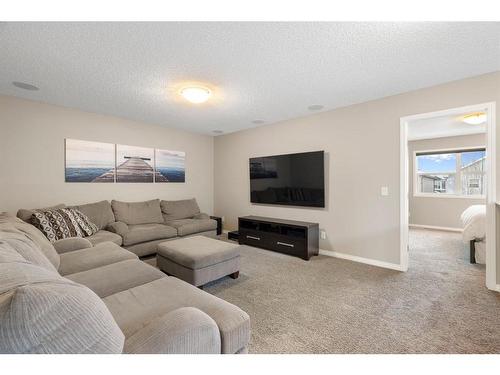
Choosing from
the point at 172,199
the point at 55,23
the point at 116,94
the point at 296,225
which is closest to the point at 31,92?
the point at 116,94

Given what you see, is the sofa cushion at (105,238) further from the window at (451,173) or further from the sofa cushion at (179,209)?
the window at (451,173)

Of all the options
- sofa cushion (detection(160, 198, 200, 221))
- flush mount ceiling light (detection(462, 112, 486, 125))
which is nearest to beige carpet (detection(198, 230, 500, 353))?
sofa cushion (detection(160, 198, 200, 221))

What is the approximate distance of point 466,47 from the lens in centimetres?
196

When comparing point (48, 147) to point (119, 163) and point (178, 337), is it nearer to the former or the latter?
point (119, 163)

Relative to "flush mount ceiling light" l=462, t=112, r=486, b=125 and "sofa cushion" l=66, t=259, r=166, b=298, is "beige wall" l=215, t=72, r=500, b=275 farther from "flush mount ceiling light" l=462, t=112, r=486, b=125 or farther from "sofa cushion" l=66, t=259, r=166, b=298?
"sofa cushion" l=66, t=259, r=166, b=298

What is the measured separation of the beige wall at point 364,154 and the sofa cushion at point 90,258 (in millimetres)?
2778

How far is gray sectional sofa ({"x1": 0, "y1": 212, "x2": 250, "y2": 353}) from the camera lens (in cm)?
61

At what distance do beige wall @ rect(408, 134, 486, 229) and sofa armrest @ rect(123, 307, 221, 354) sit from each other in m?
6.60

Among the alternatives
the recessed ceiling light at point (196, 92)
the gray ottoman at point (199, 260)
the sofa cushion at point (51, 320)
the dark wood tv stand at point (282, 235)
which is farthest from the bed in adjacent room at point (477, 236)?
the sofa cushion at point (51, 320)

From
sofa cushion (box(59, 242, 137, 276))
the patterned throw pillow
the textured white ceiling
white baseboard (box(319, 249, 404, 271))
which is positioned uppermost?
the textured white ceiling

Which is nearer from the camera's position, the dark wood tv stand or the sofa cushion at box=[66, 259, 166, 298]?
the sofa cushion at box=[66, 259, 166, 298]

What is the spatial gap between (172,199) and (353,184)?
11.3 ft

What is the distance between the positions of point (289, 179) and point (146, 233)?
97.4 inches
